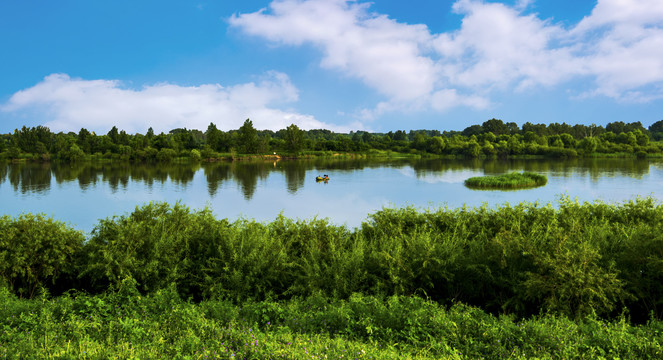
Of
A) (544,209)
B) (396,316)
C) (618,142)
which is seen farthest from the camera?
(618,142)

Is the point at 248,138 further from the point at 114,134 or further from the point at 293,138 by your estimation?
the point at 114,134

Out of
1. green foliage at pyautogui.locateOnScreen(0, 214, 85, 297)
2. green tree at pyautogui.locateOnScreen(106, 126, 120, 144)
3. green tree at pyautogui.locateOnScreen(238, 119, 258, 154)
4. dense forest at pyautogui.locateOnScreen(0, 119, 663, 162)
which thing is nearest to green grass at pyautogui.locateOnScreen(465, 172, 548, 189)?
green foliage at pyautogui.locateOnScreen(0, 214, 85, 297)

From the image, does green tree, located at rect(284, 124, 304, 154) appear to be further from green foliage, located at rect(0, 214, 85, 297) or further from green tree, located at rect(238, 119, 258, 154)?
green foliage, located at rect(0, 214, 85, 297)

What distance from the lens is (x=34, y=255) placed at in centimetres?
1238

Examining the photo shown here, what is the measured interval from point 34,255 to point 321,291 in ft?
31.0

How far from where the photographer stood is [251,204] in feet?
122

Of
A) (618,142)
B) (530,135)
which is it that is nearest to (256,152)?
(530,135)

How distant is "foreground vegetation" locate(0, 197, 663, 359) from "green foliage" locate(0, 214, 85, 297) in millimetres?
48

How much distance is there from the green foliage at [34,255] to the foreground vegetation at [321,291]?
0.05m

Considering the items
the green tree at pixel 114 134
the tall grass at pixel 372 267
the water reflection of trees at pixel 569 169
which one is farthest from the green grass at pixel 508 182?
the green tree at pixel 114 134

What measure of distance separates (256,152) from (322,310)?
123516 mm

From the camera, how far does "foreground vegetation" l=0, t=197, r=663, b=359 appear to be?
23.4ft

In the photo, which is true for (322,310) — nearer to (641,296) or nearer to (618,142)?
(641,296)

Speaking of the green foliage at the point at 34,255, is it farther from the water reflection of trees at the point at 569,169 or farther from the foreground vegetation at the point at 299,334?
the water reflection of trees at the point at 569,169
